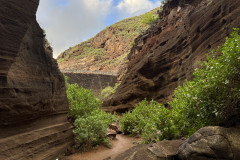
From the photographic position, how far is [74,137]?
1029 cm

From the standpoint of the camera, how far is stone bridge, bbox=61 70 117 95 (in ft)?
129

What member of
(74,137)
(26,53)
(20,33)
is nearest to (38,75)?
(26,53)

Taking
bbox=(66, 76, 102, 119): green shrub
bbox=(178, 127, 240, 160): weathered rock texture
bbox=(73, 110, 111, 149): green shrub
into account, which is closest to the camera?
bbox=(178, 127, 240, 160): weathered rock texture

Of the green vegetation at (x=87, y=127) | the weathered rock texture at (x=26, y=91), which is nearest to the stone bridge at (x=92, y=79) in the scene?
the green vegetation at (x=87, y=127)

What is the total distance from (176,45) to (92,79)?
2753 centimetres

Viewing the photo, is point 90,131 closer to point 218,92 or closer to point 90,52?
point 218,92

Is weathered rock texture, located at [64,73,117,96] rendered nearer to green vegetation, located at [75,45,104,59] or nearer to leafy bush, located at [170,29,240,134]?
green vegetation, located at [75,45,104,59]

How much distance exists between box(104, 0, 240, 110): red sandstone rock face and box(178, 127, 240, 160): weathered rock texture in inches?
331

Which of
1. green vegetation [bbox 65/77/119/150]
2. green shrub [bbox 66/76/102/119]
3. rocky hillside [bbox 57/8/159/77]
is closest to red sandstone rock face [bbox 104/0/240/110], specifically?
green shrub [bbox 66/76/102/119]

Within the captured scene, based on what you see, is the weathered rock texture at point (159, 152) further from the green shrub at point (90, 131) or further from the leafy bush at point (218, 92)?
the green shrub at point (90, 131)

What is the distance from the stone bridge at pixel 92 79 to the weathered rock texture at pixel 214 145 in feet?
118

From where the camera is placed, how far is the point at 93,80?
42000 mm

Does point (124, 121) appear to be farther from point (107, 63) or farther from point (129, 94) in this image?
point (107, 63)

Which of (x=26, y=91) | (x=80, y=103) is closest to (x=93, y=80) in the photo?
(x=80, y=103)
